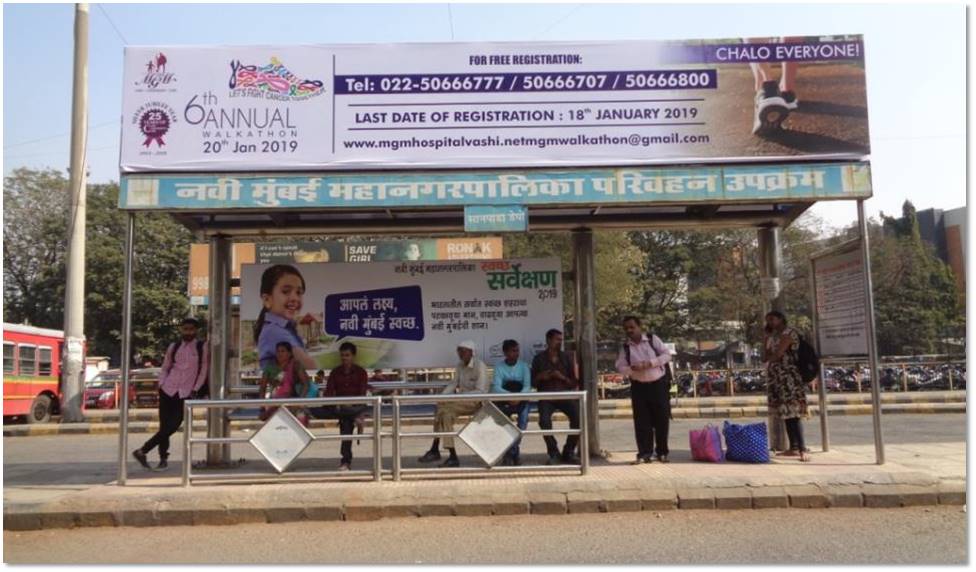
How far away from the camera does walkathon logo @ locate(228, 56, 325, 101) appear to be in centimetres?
818

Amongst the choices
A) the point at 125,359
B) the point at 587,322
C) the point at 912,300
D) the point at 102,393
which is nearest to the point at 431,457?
the point at 587,322

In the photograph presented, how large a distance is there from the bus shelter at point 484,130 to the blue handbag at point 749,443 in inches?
42.7

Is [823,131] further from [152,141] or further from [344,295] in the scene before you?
[152,141]

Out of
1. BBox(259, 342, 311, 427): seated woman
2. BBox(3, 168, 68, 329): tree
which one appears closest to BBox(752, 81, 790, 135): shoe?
BBox(259, 342, 311, 427): seated woman

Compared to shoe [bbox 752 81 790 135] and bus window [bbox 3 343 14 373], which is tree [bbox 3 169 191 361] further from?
shoe [bbox 752 81 790 135]

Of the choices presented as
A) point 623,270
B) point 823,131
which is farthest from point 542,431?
point 623,270

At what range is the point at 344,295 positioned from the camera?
941 cm

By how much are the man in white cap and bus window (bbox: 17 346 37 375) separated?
49.2 ft

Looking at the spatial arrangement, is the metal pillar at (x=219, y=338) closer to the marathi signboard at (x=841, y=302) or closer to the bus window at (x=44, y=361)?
the marathi signboard at (x=841, y=302)

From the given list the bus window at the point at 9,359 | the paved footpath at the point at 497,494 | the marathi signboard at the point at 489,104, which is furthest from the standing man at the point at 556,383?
the bus window at the point at 9,359

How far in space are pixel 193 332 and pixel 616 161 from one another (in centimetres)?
493

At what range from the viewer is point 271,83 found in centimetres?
820

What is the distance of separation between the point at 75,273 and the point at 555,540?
51.9ft

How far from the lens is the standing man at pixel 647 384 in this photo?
8555 mm
